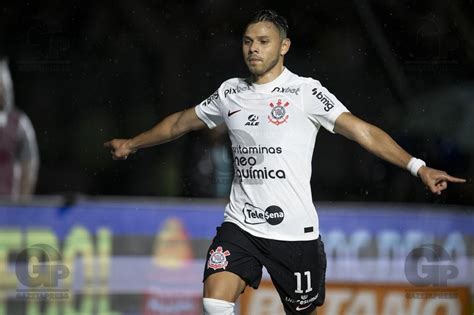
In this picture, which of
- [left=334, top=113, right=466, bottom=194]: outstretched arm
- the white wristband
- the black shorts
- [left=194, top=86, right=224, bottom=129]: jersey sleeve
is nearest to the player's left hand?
the white wristband

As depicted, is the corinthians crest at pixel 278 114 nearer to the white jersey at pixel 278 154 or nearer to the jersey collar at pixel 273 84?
the white jersey at pixel 278 154

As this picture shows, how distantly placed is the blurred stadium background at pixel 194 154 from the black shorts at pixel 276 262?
1.94 m

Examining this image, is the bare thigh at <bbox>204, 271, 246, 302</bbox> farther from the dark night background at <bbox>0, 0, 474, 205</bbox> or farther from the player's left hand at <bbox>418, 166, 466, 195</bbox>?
the dark night background at <bbox>0, 0, 474, 205</bbox>

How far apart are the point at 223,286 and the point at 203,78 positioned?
111 inches

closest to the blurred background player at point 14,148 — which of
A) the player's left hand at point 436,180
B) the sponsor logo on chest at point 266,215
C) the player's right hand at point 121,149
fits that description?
the player's right hand at point 121,149

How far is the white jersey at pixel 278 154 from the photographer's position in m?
6.12

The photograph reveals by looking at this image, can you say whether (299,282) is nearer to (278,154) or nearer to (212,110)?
(278,154)

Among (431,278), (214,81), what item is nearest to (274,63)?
(214,81)

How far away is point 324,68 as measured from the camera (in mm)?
8492

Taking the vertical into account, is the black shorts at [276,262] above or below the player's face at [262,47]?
below

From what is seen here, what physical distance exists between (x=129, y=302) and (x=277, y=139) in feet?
8.40

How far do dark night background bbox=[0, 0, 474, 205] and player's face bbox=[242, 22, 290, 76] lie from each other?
7.23ft

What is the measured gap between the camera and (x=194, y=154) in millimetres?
8422

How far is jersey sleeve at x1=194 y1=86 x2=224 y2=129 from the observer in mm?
6406
